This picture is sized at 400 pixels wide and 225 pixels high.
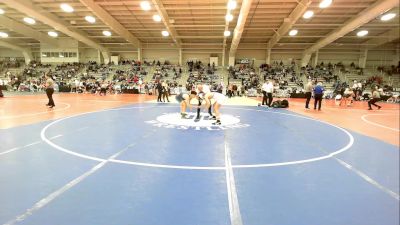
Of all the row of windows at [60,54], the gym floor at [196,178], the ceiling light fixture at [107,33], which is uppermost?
the ceiling light fixture at [107,33]

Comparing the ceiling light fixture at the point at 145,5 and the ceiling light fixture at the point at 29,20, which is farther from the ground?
the ceiling light fixture at the point at 145,5

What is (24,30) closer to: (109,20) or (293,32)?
(109,20)

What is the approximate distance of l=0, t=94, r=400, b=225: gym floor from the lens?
10.0ft

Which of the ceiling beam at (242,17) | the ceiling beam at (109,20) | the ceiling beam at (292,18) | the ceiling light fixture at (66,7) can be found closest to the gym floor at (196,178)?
the ceiling beam at (242,17)

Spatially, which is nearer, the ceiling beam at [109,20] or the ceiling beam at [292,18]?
the ceiling beam at [292,18]

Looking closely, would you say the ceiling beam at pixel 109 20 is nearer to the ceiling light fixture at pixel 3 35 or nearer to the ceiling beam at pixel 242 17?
the ceiling beam at pixel 242 17

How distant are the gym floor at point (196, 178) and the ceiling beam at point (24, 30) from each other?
26708mm

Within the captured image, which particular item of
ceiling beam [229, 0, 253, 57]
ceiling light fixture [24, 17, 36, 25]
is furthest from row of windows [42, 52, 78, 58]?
ceiling beam [229, 0, 253, 57]

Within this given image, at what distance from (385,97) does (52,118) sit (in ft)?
89.7

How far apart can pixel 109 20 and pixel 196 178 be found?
25.4m

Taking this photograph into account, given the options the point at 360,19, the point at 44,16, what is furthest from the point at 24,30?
the point at 360,19

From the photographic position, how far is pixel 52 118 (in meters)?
10.1

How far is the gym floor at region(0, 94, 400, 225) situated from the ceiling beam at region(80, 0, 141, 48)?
17584 mm

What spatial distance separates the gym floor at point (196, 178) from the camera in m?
3.06
